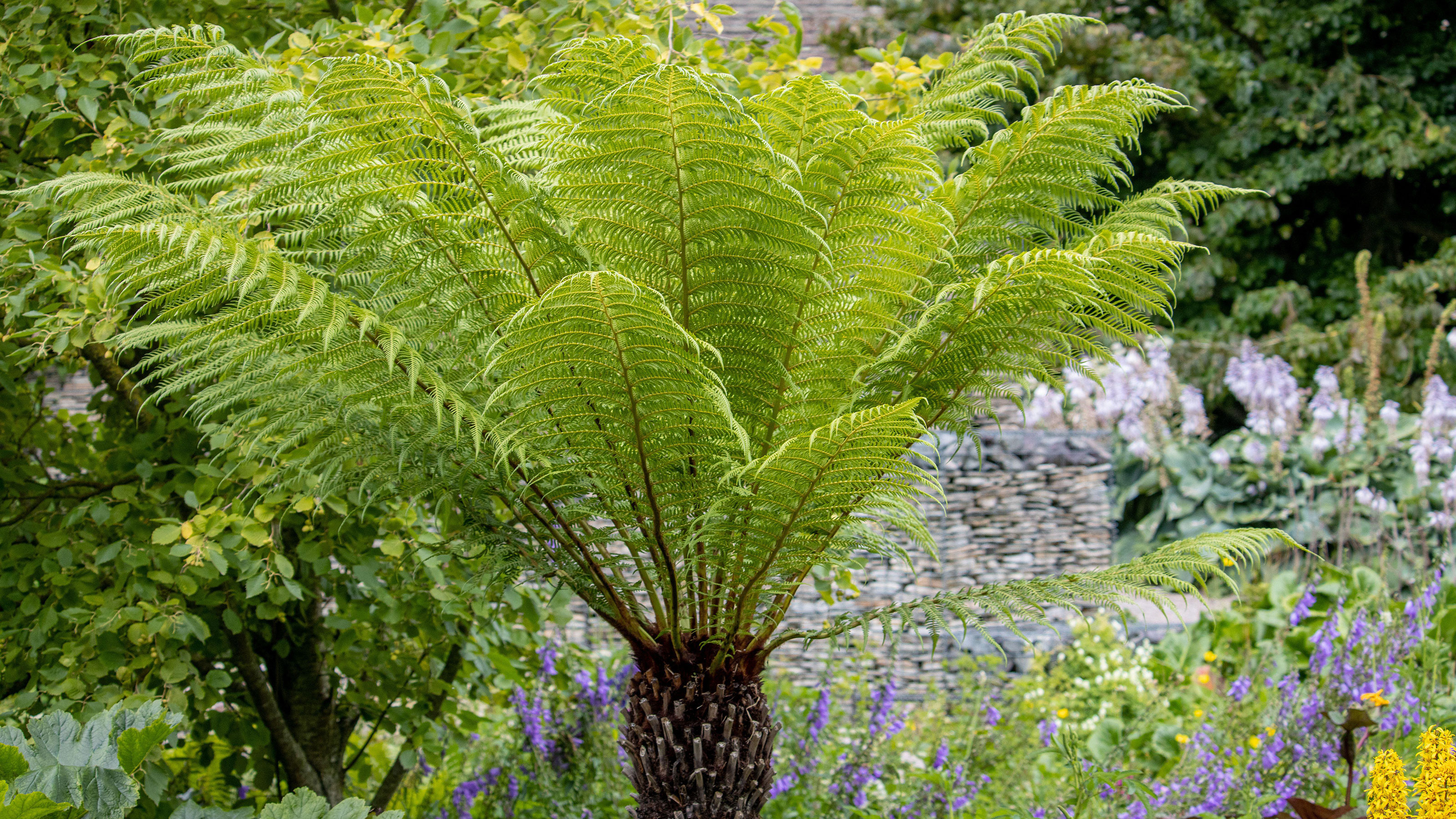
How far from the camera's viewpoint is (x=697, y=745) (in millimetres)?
→ 1770

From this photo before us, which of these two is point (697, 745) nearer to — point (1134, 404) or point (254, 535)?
point (254, 535)

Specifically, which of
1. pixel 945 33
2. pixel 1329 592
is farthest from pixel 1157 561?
pixel 945 33

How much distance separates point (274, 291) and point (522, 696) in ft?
5.65

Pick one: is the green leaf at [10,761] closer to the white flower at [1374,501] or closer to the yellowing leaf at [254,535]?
the yellowing leaf at [254,535]

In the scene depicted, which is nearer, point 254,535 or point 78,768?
point 78,768

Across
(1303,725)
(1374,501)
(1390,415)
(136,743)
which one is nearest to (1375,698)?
(1303,725)

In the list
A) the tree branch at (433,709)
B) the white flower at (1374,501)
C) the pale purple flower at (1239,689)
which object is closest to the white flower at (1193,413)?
the white flower at (1374,501)

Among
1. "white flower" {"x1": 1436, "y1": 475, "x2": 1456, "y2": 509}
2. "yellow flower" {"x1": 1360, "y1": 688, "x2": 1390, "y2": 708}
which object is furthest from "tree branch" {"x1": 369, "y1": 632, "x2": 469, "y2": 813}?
"white flower" {"x1": 1436, "y1": 475, "x2": 1456, "y2": 509}

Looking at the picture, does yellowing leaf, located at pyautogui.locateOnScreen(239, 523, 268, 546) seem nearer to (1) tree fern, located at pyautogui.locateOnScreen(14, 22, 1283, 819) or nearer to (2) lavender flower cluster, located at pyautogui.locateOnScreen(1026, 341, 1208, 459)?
(1) tree fern, located at pyautogui.locateOnScreen(14, 22, 1283, 819)

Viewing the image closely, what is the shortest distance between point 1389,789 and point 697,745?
1.09m

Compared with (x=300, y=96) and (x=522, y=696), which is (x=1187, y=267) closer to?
(x=522, y=696)

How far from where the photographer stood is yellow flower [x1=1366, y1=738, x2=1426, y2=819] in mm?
1524

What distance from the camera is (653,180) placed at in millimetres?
1602

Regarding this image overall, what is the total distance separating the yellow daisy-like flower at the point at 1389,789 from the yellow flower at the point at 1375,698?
27.7 inches
